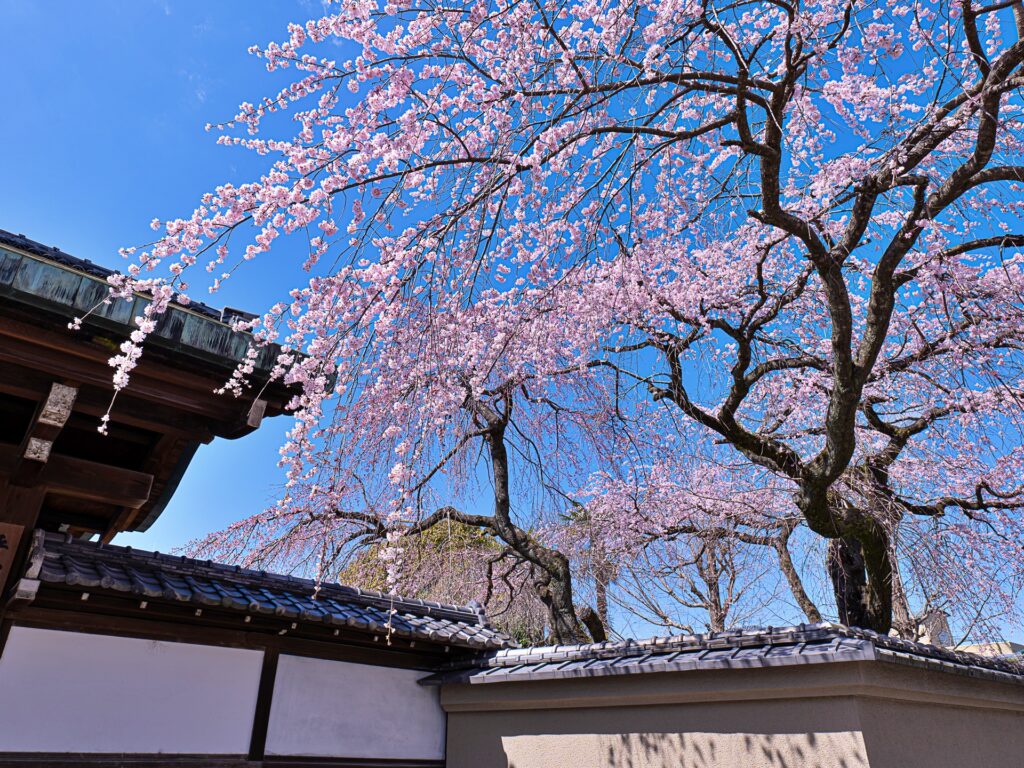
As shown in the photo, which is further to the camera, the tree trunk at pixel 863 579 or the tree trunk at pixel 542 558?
the tree trunk at pixel 542 558

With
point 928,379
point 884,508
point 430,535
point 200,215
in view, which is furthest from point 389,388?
point 430,535

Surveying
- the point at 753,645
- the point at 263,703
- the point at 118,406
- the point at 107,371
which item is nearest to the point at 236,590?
the point at 263,703

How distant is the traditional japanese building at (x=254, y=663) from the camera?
371 centimetres

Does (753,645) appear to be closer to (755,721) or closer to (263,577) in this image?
(755,721)

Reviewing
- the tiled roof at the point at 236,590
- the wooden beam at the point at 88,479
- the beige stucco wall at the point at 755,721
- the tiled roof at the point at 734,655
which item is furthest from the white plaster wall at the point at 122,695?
the beige stucco wall at the point at 755,721

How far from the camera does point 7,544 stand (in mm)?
4043

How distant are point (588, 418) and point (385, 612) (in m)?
3.40

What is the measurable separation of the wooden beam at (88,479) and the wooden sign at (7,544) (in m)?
0.32

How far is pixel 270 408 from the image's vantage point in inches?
155

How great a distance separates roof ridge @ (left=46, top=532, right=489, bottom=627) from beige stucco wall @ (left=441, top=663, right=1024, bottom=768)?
1084 mm

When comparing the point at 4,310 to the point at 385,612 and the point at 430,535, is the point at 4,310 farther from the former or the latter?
the point at 430,535

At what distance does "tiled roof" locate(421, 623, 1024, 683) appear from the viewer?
13.1ft

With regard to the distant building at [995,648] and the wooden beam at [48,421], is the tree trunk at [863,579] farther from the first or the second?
the wooden beam at [48,421]

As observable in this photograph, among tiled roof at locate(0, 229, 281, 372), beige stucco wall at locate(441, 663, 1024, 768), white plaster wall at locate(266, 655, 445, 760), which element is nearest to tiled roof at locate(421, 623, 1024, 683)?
beige stucco wall at locate(441, 663, 1024, 768)
